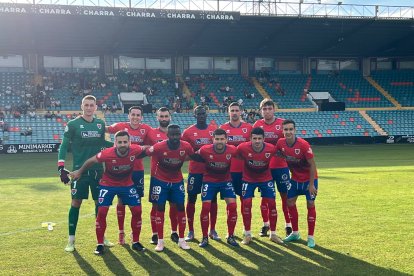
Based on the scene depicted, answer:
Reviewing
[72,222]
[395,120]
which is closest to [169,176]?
[72,222]

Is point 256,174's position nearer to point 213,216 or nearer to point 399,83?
point 213,216

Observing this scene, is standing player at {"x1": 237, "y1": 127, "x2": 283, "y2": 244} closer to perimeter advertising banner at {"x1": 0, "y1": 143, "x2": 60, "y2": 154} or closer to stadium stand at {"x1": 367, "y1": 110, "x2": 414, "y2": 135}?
perimeter advertising banner at {"x1": 0, "y1": 143, "x2": 60, "y2": 154}

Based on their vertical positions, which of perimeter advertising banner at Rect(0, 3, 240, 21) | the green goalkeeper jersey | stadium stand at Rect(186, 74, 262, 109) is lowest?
the green goalkeeper jersey

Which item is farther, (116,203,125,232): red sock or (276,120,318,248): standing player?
(116,203,125,232): red sock

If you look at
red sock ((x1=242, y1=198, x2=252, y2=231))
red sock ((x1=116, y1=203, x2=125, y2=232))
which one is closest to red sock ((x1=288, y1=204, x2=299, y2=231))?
red sock ((x1=242, y1=198, x2=252, y2=231))

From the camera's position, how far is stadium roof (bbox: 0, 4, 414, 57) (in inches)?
1320

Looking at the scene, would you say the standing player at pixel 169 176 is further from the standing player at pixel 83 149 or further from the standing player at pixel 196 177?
the standing player at pixel 83 149

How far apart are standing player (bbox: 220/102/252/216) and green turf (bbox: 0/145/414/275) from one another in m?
1.09

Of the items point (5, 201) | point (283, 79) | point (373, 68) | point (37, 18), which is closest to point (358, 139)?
point (283, 79)

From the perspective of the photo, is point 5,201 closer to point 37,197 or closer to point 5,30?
point 37,197

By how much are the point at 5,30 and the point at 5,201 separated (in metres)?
26.1

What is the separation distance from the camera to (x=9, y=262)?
6.64 metres

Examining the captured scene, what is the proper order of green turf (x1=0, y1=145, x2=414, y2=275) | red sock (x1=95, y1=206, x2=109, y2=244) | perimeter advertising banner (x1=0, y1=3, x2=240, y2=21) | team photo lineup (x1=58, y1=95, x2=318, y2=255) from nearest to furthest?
green turf (x1=0, y1=145, x2=414, y2=275) < red sock (x1=95, y1=206, x2=109, y2=244) < team photo lineup (x1=58, y1=95, x2=318, y2=255) < perimeter advertising banner (x1=0, y1=3, x2=240, y2=21)

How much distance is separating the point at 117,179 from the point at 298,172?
3178 mm
